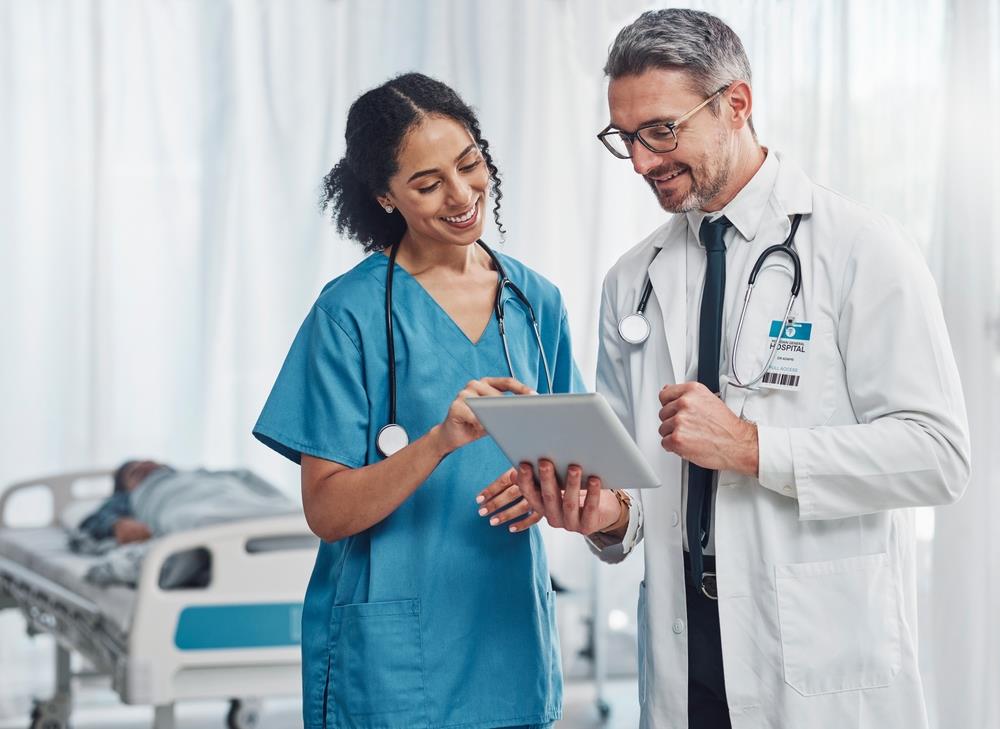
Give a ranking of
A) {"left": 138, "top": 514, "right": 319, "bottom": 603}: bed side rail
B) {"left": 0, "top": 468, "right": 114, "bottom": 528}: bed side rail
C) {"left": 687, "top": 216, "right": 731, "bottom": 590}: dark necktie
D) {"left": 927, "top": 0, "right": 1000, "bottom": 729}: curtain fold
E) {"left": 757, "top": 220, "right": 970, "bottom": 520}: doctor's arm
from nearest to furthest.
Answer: {"left": 757, "top": 220, "right": 970, "bottom": 520}: doctor's arm
{"left": 687, "top": 216, "right": 731, "bottom": 590}: dark necktie
{"left": 138, "top": 514, "right": 319, "bottom": 603}: bed side rail
{"left": 927, "top": 0, "right": 1000, "bottom": 729}: curtain fold
{"left": 0, "top": 468, "right": 114, "bottom": 528}: bed side rail

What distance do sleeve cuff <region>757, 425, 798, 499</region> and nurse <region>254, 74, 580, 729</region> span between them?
291 mm

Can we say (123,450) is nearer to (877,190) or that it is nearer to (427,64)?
(427,64)

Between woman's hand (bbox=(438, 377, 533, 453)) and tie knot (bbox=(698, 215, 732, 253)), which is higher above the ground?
tie knot (bbox=(698, 215, 732, 253))

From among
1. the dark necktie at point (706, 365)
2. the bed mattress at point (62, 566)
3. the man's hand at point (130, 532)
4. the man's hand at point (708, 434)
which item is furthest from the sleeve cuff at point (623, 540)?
the man's hand at point (130, 532)

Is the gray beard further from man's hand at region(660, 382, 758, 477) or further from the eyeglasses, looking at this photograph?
man's hand at region(660, 382, 758, 477)

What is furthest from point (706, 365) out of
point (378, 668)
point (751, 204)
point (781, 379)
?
point (378, 668)

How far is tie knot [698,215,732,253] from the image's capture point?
1459 millimetres

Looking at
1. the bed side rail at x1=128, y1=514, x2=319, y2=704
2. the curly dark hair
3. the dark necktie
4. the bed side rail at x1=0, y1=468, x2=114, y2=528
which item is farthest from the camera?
the bed side rail at x1=0, y1=468, x2=114, y2=528

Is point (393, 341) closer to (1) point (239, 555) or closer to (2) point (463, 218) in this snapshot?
(2) point (463, 218)

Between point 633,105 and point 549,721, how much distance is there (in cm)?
78

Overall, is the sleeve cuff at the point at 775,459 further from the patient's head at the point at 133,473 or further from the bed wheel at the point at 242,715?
the patient's head at the point at 133,473

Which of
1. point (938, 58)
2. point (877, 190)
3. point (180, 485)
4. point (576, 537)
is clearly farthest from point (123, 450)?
point (938, 58)

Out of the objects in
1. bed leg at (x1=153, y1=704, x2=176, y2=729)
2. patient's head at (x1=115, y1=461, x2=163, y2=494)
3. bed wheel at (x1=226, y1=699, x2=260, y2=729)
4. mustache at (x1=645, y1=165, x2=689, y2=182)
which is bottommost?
bed wheel at (x1=226, y1=699, x2=260, y2=729)

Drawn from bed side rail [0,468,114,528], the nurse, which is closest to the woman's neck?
the nurse
